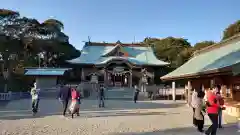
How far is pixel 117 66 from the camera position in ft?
131

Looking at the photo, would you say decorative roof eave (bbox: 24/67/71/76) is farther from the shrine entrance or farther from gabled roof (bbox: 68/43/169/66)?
the shrine entrance

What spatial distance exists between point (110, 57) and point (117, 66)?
2212mm

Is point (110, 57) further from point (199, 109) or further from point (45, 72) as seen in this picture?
point (199, 109)

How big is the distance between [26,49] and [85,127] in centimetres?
3616

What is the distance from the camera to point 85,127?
9.80 meters

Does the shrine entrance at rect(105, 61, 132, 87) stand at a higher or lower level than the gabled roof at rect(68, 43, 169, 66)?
lower

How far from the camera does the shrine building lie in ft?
128

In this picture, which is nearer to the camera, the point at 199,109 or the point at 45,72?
the point at 199,109

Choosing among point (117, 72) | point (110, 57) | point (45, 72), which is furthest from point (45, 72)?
point (110, 57)

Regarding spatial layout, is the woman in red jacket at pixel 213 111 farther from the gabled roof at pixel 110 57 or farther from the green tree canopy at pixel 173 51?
the green tree canopy at pixel 173 51

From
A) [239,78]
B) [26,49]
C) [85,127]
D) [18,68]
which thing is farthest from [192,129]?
[26,49]

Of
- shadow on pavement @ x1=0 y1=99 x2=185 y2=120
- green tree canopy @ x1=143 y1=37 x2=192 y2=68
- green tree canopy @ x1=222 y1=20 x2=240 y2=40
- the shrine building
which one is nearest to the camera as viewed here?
shadow on pavement @ x1=0 y1=99 x2=185 y2=120

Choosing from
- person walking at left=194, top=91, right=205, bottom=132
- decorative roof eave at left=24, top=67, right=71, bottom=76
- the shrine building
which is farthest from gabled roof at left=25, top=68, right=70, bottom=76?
person walking at left=194, top=91, right=205, bottom=132

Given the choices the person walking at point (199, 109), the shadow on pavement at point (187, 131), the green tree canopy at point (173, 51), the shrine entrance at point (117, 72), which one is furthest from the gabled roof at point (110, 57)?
the person walking at point (199, 109)
